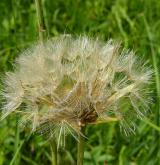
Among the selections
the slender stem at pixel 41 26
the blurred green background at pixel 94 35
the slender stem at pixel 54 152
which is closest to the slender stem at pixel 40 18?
the slender stem at pixel 41 26

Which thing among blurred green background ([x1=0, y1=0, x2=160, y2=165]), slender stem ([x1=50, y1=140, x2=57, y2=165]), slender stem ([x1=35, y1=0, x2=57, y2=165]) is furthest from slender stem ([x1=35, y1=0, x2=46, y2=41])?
slender stem ([x1=50, y1=140, x2=57, y2=165])

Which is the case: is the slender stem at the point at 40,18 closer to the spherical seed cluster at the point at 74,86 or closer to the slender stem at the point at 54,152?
the spherical seed cluster at the point at 74,86

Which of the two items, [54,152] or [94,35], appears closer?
[54,152]

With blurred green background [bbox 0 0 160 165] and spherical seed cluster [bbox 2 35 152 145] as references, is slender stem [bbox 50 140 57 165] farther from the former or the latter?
blurred green background [bbox 0 0 160 165]

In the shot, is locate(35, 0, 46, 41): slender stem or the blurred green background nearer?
locate(35, 0, 46, 41): slender stem

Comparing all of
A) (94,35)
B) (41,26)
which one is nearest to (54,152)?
(41,26)

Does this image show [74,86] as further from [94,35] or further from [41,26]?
[94,35]
